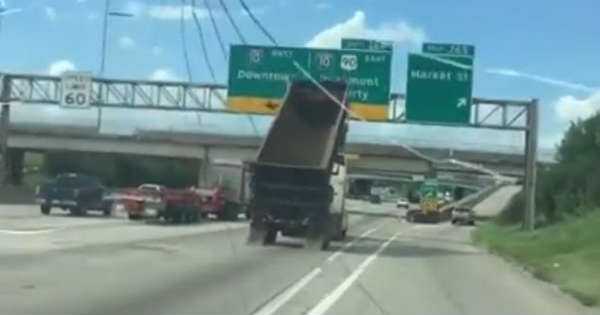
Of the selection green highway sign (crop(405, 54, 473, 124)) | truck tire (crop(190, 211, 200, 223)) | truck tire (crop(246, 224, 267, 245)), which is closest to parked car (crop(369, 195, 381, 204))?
truck tire (crop(190, 211, 200, 223))

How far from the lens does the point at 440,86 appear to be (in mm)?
51625

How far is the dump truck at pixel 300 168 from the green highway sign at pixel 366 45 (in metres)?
11.6

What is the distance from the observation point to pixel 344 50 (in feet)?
169

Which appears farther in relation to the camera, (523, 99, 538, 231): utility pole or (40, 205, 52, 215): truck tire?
(523, 99, 538, 231): utility pole

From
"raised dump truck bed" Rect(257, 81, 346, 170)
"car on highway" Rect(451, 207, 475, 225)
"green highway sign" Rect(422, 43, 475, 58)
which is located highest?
"green highway sign" Rect(422, 43, 475, 58)

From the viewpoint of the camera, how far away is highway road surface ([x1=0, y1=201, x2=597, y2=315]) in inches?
718

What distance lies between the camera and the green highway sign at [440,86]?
5125 cm

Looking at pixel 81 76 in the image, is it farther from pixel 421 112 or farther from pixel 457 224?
pixel 457 224

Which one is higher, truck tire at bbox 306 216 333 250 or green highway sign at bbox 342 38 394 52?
green highway sign at bbox 342 38 394 52

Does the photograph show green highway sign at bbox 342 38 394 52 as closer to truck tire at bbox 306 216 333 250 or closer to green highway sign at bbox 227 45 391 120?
green highway sign at bbox 227 45 391 120

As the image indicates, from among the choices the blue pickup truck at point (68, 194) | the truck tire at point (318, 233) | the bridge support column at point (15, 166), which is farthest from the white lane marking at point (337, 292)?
the bridge support column at point (15, 166)

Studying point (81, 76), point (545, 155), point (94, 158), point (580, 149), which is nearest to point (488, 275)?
point (81, 76)

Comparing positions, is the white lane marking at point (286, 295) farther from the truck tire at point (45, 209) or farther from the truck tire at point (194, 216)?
the truck tire at point (194, 216)

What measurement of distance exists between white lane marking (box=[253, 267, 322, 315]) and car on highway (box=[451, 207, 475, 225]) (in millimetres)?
74825
